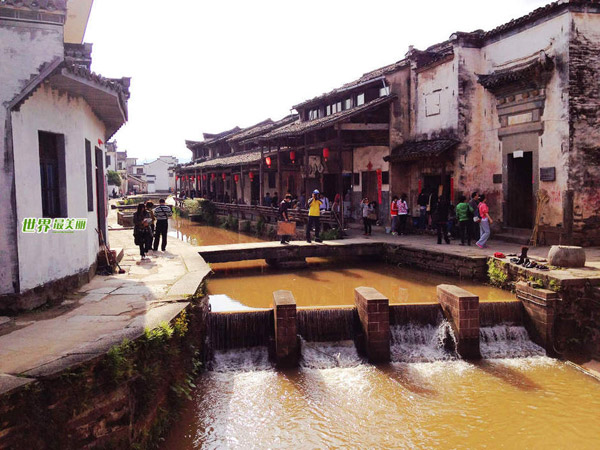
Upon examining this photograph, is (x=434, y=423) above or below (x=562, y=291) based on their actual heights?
below

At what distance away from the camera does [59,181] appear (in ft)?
24.4

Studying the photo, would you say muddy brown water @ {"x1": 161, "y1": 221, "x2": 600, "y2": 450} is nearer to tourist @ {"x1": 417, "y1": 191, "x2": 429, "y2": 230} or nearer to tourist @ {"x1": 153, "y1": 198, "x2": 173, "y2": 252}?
tourist @ {"x1": 153, "y1": 198, "x2": 173, "y2": 252}

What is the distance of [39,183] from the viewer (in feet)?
22.2

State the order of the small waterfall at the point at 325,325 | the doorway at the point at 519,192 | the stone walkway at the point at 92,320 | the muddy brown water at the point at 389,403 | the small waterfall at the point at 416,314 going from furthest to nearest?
the doorway at the point at 519,192 → the small waterfall at the point at 416,314 → the small waterfall at the point at 325,325 → the muddy brown water at the point at 389,403 → the stone walkway at the point at 92,320

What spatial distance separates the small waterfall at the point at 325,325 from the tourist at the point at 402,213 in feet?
26.1

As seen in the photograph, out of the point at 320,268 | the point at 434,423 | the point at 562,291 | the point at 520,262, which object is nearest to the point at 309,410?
the point at 434,423

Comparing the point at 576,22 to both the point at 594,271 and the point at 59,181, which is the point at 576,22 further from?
the point at 59,181

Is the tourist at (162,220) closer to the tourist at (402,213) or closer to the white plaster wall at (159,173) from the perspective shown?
the tourist at (402,213)

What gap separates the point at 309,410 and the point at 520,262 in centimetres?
600

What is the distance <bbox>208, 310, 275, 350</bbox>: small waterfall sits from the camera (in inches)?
320

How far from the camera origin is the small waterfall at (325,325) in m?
8.31

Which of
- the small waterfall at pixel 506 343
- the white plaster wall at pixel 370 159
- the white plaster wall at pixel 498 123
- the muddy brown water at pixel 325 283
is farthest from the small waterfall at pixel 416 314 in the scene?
the white plaster wall at pixel 370 159

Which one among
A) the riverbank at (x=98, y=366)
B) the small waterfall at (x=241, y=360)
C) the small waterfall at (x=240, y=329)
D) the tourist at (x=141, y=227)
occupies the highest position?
the tourist at (x=141, y=227)

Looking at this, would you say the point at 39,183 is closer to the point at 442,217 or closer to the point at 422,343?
the point at 422,343
